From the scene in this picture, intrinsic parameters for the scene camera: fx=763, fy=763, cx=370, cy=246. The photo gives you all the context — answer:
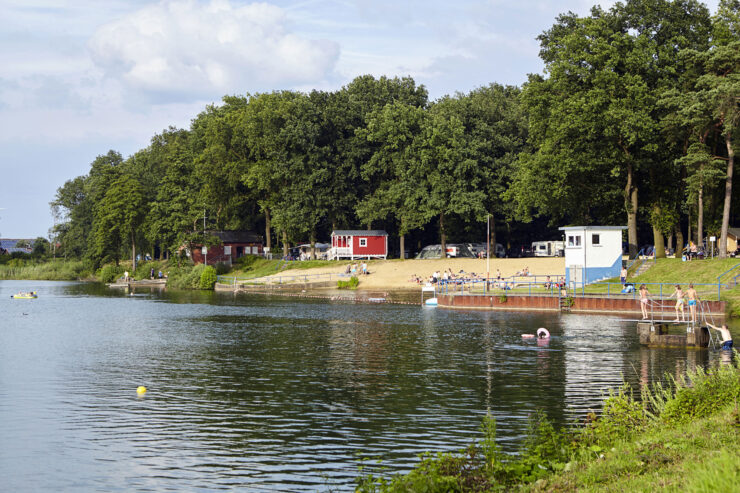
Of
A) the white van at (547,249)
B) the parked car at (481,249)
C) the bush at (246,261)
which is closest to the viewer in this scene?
the white van at (547,249)

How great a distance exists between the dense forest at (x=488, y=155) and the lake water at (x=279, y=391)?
21.5 metres

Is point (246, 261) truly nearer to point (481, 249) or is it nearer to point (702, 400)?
point (481, 249)

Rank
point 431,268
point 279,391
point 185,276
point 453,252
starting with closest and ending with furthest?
point 279,391, point 431,268, point 453,252, point 185,276

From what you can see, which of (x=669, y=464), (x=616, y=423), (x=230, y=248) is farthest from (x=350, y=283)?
(x=669, y=464)

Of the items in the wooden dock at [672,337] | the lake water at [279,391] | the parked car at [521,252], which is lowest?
the lake water at [279,391]

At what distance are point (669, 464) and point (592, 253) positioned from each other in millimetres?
54087

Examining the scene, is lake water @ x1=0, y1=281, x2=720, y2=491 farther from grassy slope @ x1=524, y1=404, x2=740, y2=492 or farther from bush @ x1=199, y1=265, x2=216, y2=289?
bush @ x1=199, y1=265, x2=216, y2=289

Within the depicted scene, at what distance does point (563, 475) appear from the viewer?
1309cm

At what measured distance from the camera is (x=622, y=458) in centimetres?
1348

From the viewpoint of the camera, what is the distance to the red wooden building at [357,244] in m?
107

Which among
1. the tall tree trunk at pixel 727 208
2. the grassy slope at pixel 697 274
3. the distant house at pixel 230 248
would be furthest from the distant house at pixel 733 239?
the distant house at pixel 230 248

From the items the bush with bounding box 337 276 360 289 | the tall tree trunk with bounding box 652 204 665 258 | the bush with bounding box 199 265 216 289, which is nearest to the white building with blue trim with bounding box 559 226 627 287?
the tall tree trunk with bounding box 652 204 665 258

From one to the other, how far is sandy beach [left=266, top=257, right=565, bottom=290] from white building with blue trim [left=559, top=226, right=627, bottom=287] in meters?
16.3

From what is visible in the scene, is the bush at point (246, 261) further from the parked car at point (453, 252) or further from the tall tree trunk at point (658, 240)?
the tall tree trunk at point (658, 240)
